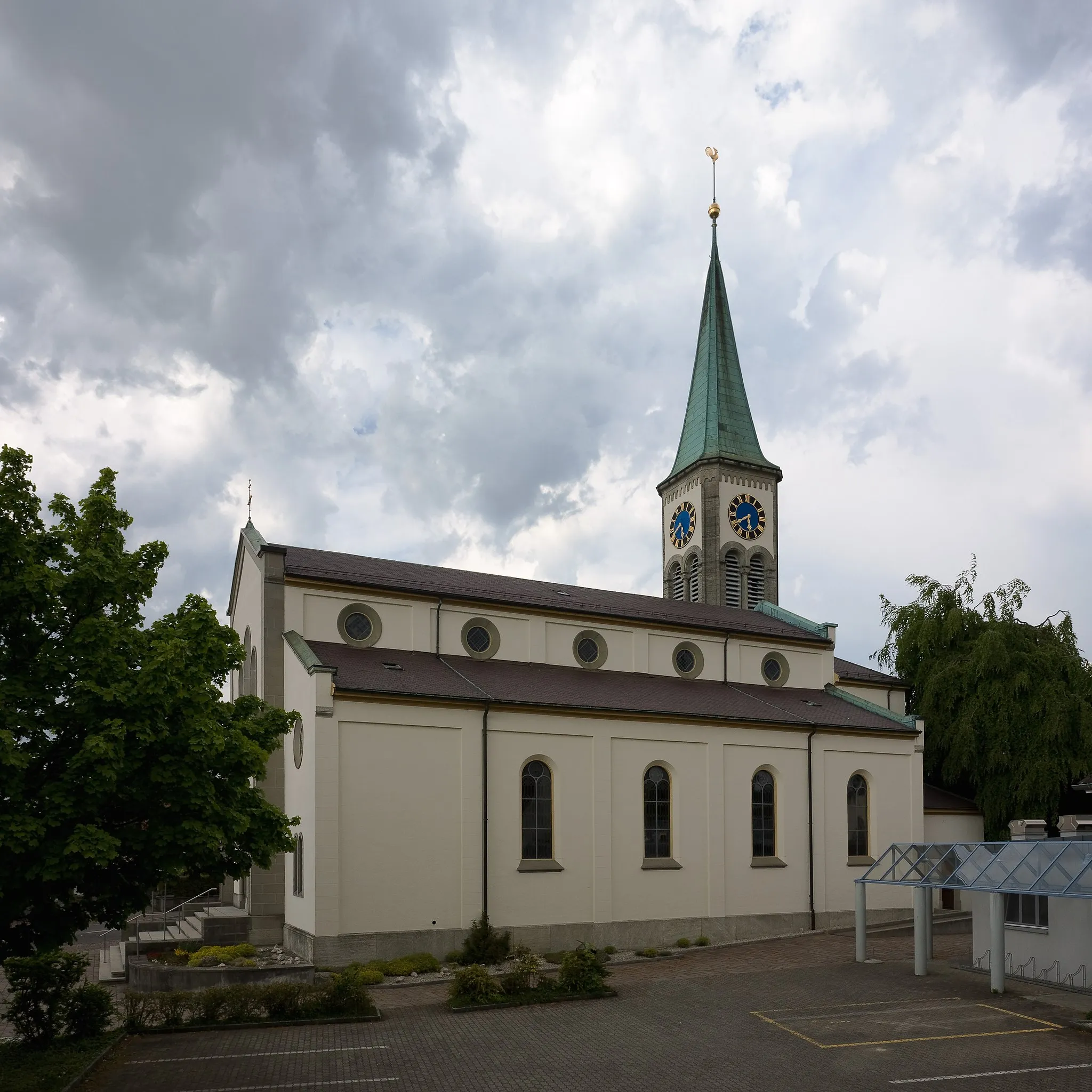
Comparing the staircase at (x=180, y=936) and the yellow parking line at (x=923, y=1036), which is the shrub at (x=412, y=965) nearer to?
the staircase at (x=180, y=936)

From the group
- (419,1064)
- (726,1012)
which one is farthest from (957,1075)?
(419,1064)

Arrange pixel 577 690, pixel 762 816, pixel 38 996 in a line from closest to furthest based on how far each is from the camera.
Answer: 1. pixel 38 996
2. pixel 577 690
3. pixel 762 816

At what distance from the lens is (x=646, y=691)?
3472cm

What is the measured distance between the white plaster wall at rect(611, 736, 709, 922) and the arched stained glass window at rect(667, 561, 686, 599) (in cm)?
2237

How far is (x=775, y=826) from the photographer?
3441cm

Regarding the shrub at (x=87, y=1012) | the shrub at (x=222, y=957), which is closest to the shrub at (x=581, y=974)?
the shrub at (x=222, y=957)

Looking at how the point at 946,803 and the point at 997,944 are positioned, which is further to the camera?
the point at 946,803

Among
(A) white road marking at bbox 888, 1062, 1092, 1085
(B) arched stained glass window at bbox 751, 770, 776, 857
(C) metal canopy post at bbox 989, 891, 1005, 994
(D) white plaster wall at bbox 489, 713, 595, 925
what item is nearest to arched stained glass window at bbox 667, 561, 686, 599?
(B) arched stained glass window at bbox 751, 770, 776, 857

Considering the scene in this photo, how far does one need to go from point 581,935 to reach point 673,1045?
1083 centimetres

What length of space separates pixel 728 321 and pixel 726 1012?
46.4 m

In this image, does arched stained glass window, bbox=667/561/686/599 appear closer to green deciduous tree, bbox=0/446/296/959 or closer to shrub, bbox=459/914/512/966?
shrub, bbox=459/914/512/966

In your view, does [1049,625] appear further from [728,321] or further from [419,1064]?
[419,1064]

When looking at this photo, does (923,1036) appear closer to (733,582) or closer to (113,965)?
(113,965)

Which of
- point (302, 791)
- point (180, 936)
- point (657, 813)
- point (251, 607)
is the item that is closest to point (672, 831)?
point (657, 813)
